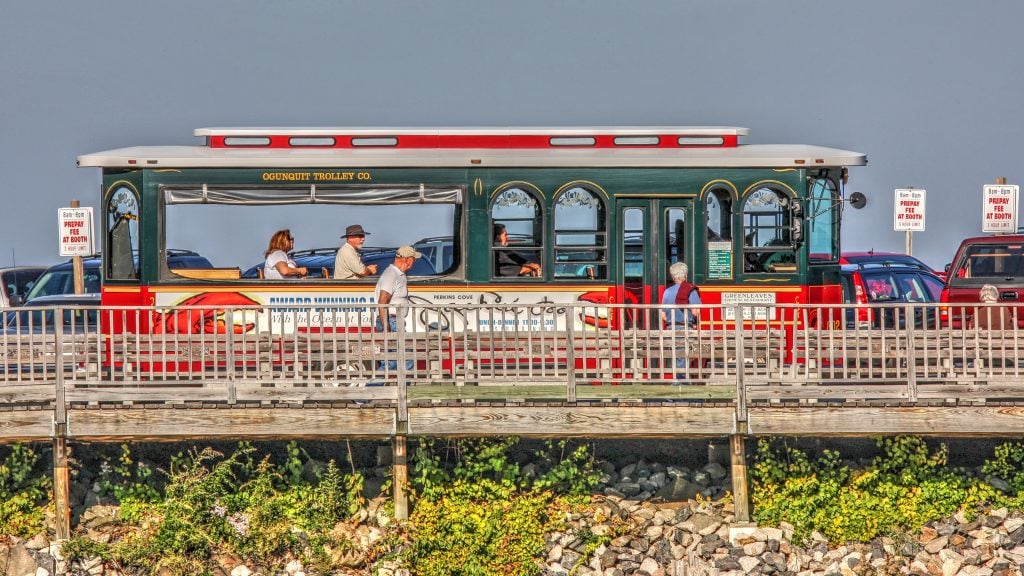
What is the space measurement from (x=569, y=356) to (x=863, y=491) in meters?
3.53

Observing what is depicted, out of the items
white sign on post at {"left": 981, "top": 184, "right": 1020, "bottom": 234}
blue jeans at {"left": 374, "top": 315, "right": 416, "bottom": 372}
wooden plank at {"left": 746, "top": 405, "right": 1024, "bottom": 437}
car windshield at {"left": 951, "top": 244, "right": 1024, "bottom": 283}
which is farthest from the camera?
white sign on post at {"left": 981, "top": 184, "right": 1020, "bottom": 234}

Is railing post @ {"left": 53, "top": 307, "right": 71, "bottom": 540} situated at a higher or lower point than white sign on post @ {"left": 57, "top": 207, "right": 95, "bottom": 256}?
lower

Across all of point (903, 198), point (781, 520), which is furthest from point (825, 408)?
point (903, 198)

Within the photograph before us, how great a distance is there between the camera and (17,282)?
2592 centimetres

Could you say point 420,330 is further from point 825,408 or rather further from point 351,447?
point 825,408

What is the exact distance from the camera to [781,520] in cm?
1662

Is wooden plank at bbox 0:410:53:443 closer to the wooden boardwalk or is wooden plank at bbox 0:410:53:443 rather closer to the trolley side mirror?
the wooden boardwalk

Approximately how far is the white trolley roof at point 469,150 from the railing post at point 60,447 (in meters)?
3.28

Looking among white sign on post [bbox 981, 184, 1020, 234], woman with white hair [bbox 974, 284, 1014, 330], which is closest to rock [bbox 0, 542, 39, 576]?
woman with white hair [bbox 974, 284, 1014, 330]

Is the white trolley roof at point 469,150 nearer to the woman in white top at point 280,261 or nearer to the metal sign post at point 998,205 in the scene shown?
the woman in white top at point 280,261

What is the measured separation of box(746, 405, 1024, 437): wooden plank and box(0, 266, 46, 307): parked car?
13.8 m

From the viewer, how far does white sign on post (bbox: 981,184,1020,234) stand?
24.0 meters

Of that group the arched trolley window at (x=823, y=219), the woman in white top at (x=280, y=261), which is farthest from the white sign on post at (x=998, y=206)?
the woman in white top at (x=280, y=261)

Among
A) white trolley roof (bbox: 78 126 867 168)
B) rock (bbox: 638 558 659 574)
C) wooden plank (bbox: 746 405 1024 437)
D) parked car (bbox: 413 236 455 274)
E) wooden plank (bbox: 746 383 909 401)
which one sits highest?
white trolley roof (bbox: 78 126 867 168)
